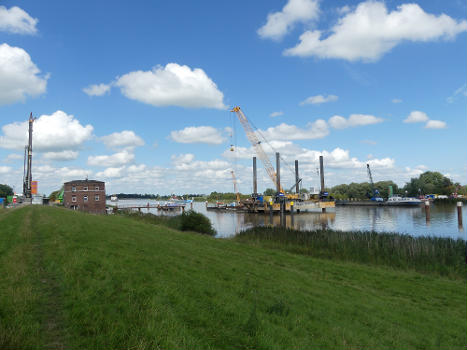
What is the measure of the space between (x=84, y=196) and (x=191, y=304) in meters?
81.6

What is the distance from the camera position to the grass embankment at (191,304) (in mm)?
6461

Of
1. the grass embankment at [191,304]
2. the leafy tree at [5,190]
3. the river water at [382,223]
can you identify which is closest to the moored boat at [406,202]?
the river water at [382,223]

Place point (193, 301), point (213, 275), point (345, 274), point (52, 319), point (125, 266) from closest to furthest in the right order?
point (52, 319) → point (193, 301) → point (125, 266) → point (213, 275) → point (345, 274)

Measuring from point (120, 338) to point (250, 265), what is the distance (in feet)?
33.5

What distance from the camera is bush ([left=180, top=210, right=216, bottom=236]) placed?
39312 mm

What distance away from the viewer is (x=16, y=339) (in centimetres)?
554

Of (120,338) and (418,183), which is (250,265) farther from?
(418,183)

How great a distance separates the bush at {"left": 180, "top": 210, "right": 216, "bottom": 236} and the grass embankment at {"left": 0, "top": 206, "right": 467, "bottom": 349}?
936 inches

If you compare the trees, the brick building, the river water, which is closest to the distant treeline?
the trees

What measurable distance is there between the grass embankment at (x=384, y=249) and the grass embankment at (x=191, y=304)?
5.70m

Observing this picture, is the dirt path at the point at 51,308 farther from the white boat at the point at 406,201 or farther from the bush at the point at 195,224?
the white boat at the point at 406,201

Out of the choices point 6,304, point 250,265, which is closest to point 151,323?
point 6,304

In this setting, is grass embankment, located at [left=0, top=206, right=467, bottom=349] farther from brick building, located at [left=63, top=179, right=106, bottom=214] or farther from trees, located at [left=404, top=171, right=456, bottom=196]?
trees, located at [left=404, top=171, right=456, bottom=196]

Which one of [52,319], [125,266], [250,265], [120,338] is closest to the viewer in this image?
[120,338]
